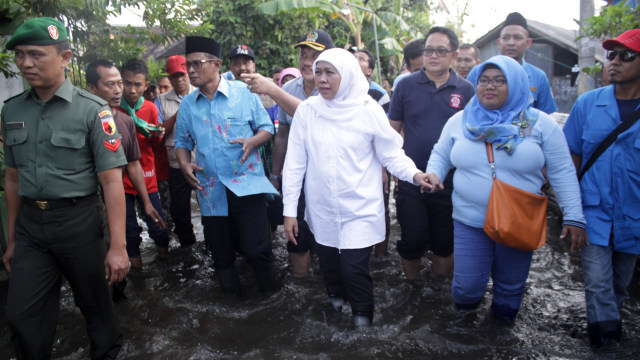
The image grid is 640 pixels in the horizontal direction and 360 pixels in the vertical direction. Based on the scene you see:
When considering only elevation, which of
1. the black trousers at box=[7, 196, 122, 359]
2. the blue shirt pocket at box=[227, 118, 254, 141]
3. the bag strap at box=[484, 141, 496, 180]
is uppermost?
the blue shirt pocket at box=[227, 118, 254, 141]

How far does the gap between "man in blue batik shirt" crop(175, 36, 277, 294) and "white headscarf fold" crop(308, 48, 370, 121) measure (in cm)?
83

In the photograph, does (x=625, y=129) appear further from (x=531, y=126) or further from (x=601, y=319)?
(x=601, y=319)

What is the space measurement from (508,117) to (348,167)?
3.82 feet

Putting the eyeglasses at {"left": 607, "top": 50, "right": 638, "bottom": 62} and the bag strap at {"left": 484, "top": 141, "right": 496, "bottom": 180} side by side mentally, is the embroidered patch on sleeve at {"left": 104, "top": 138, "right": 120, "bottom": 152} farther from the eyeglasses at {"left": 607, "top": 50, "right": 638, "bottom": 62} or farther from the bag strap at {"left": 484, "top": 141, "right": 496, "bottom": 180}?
the eyeglasses at {"left": 607, "top": 50, "right": 638, "bottom": 62}

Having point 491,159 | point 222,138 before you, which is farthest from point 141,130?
point 491,159

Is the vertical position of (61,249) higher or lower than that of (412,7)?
lower

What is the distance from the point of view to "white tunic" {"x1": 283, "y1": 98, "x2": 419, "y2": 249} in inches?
136

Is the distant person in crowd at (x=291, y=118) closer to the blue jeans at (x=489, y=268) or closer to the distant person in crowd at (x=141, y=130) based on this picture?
the distant person in crowd at (x=141, y=130)

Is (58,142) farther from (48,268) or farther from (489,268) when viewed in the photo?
(489,268)

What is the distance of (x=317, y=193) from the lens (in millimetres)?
3578

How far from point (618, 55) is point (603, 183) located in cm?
86

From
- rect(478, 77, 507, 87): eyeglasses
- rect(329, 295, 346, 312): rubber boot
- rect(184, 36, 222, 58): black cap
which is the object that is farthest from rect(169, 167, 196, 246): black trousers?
rect(478, 77, 507, 87): eyeglasses

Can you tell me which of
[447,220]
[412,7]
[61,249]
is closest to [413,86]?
[447,220]

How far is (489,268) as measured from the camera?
3545 millimetres
